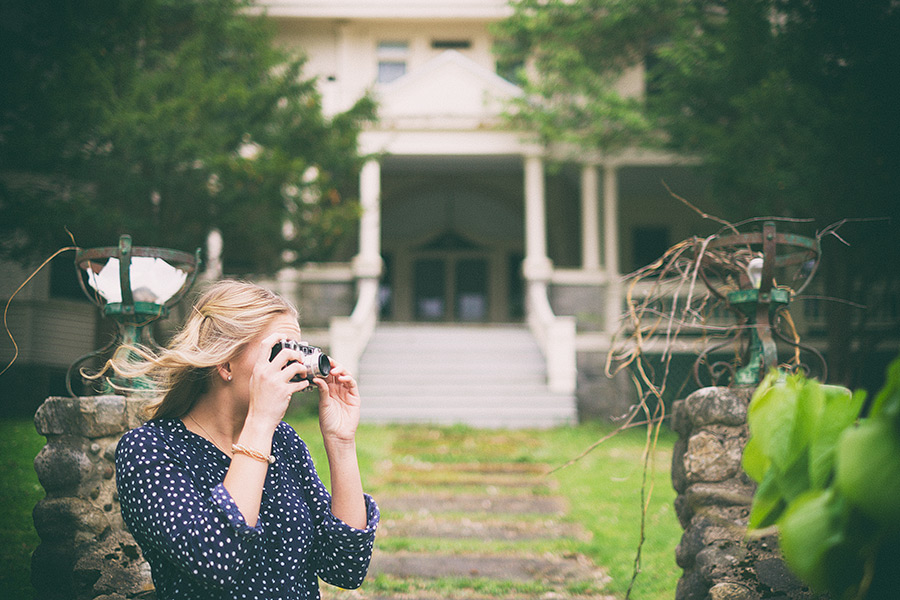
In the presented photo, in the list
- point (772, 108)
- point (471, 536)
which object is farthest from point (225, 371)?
point (772, 108)

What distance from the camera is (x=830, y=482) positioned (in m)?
0.89

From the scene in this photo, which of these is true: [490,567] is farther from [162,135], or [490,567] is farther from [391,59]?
[391,59]

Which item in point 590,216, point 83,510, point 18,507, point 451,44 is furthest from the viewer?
point 451,44

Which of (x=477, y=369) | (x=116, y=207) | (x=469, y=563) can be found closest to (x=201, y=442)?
(x=469, y=563)

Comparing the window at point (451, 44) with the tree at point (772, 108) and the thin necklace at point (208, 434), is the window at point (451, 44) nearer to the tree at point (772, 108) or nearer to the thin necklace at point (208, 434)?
the tree at point (772, 108)

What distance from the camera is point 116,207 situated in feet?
23.7

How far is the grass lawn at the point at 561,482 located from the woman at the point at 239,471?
1.65 meters

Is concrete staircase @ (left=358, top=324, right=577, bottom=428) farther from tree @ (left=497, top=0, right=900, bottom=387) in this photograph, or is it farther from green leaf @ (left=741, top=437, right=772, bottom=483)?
green leaf @ (left=741, top=437, right=772, bottom=483)

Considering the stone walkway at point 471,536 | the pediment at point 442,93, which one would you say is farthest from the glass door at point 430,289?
the stone walkway at point 471,536

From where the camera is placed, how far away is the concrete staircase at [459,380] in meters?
8.88

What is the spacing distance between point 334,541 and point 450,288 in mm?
13897

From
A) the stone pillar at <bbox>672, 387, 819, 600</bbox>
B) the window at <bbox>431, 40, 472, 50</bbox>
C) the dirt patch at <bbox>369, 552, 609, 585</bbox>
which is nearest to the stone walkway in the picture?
the dirt patch at <bbox>369, 552, 609, 585</bbox>

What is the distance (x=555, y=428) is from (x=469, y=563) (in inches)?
192

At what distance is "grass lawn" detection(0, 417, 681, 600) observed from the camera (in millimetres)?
2873
